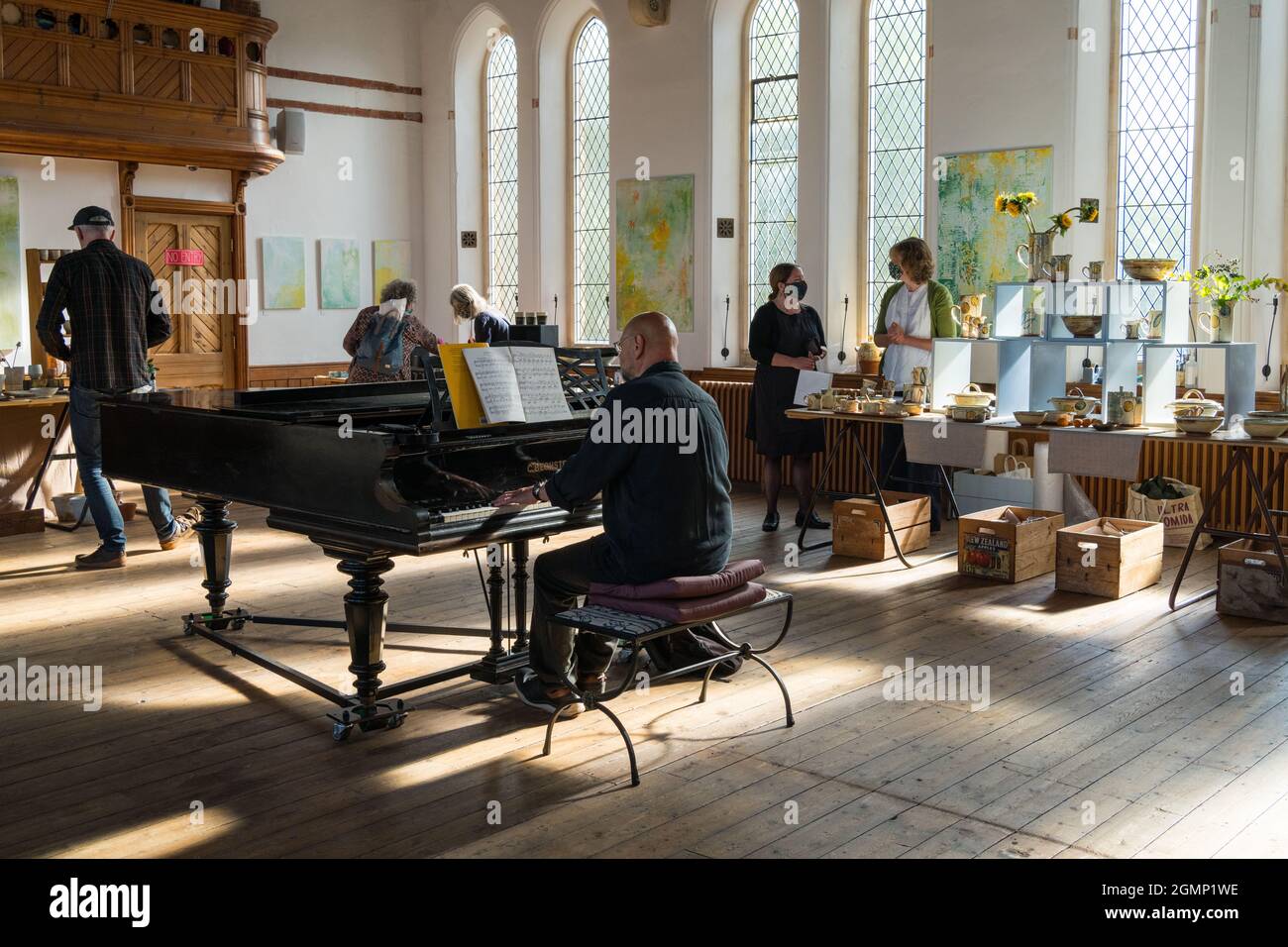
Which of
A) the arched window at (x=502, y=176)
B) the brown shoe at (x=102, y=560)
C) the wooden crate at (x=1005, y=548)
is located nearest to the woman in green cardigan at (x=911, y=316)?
the wooden crate at (x=1005, y=548)

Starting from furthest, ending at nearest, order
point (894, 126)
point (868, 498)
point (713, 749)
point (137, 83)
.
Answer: point (137, 83)
point (894, 126)
point (868, 498)
point (713, 749)

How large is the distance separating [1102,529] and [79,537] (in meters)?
6.18

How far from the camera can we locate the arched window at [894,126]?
9.79 metres

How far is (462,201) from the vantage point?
524 inches

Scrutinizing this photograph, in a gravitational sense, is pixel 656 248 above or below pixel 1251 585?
above

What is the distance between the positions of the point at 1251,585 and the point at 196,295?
9276mm

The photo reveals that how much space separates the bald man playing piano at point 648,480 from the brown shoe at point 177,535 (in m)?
4.18

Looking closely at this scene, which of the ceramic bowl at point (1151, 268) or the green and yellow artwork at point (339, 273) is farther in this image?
the green and yellow artwork at point (339, 273)

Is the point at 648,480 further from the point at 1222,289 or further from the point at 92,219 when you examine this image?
the point at 92,219

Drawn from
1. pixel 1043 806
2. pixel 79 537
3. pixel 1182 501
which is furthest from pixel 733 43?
pixel 1043 806

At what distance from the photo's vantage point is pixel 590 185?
1248 cm

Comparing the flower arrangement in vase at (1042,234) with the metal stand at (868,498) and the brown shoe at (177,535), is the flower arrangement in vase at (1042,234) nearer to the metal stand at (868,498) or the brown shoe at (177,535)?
the metal stand at (868,498)

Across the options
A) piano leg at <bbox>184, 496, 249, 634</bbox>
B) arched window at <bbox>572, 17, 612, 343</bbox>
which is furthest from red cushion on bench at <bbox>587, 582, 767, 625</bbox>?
arched window at <bbox>572, 17, 612, 343</bbox>
